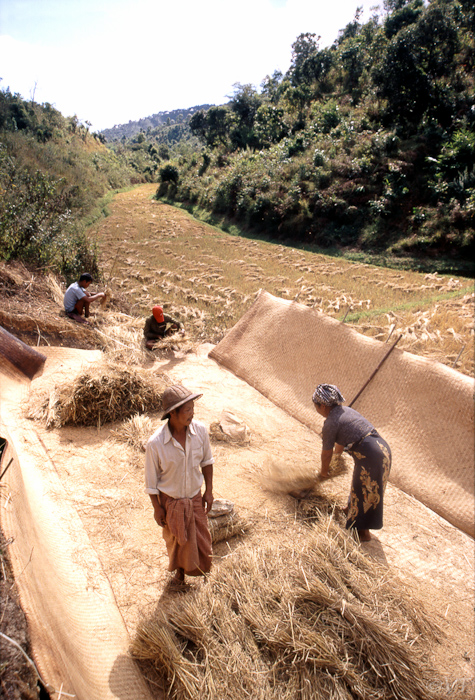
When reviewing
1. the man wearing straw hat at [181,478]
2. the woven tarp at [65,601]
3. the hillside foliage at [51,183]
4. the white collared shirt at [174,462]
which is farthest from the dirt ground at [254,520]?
the hillside foliage at [51,183]

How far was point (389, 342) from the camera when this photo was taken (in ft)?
13.6

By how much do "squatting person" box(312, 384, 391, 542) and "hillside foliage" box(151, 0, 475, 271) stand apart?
766cm

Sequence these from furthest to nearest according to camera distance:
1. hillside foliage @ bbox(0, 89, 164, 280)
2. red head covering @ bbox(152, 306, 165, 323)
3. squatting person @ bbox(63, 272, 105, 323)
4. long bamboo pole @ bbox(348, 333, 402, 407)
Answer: hillside foliage @ bbox(0, 89, 164, 280), squatting person @ bbox(63, 272, 105, 323), red head covering @ bbox(152, 306, 165, 323), long bamboo pole @ bbox(348, 333, 402, 407)

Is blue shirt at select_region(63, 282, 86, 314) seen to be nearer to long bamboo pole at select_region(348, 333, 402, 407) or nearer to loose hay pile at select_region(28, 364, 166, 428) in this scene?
loose hay pile at select_region(28, 364, 166, 428)

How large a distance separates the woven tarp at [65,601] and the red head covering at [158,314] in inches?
127

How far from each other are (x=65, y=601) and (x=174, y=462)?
104cm

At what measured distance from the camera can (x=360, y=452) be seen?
2.76 metres

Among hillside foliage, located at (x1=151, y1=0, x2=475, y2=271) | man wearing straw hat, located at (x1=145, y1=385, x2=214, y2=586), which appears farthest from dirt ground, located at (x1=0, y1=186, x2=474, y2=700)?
hillside foliage, located at (x1=151, y1=0, x2=475, y2=271)

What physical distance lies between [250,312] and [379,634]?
451cm

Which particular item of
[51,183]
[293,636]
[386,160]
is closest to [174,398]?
[293,636]

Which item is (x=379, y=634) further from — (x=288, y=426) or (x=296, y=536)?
(x=288, y=426)

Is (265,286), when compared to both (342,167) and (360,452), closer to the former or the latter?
(360,452)

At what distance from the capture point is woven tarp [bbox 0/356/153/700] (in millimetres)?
1763

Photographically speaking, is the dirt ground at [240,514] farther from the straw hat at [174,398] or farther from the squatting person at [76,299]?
the squatting person at [76,299]
